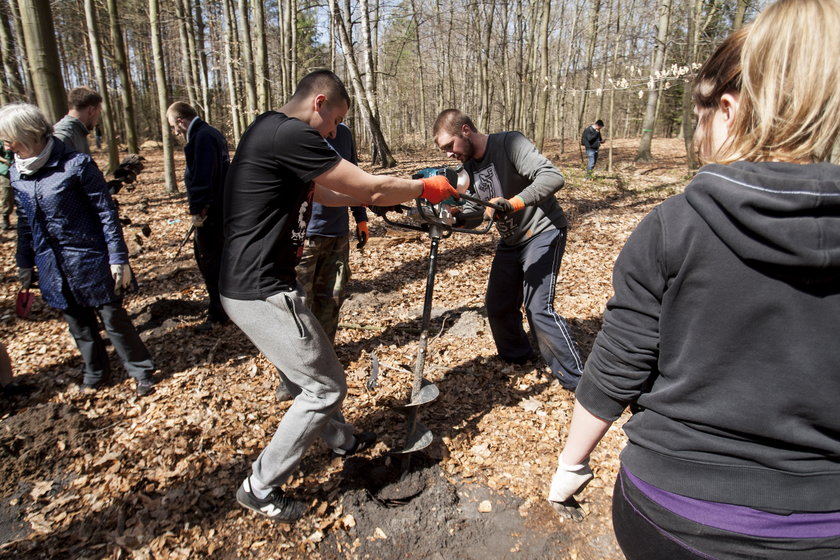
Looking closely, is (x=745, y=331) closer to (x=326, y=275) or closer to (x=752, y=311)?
(x=752, y=311)

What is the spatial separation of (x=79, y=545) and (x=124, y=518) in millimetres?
233

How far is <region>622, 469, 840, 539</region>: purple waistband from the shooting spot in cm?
96

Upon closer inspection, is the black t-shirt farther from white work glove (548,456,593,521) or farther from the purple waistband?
the purple waistband

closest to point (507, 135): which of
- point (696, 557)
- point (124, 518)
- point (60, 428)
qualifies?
point (696, 557)

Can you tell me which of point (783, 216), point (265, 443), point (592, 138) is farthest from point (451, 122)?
point (592, 138)

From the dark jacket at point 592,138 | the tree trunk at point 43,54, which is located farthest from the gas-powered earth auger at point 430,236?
the dark jacket at point 592,138

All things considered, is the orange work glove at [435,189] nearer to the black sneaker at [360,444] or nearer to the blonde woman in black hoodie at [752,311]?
the blonde woman in black hoodie at [752,311]

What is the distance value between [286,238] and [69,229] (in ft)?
8.06

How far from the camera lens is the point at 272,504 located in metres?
2.61

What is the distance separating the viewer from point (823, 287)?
91 centimetres

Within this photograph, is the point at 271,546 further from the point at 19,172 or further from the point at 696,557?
the point at 19,172

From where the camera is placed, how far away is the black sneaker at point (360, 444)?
124 inches

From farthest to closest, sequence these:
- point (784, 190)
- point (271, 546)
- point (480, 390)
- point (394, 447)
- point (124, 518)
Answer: point (480, 390)
point (394, 447)
point (124, 518)
point (271, 546)
point (784, 190)

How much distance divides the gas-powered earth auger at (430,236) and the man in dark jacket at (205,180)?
8.75 feet
